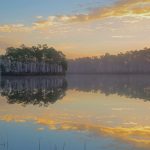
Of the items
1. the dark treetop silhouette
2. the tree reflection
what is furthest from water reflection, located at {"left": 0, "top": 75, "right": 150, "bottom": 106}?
the dark treetop silhouette

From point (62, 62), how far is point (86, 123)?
112 meters

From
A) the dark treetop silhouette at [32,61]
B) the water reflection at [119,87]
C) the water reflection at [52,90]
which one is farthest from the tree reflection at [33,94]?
the dark treetop silhouette at [32,61]

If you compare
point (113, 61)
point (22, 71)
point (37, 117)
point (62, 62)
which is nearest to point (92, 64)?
point (113, 61)

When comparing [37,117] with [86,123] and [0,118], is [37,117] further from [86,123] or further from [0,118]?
[86,123]

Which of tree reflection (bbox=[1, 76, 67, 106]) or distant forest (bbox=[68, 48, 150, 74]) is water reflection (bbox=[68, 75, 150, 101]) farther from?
distant forest (bbox=[68, 48, 150, 74])

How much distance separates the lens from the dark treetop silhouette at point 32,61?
10870 centimetres

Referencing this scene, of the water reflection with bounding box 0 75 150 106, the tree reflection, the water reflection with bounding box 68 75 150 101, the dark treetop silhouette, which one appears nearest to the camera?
the tree reflection

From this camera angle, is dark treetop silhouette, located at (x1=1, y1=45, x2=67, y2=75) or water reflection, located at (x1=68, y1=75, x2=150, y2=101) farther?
dark treetop silhouette, located at (x1=1, y1=45, x2=67, y2=75)

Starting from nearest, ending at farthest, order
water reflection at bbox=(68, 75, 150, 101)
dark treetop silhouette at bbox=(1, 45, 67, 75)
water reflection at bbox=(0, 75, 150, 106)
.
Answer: water reflection at bbox=(0, 75, 150, 106) → water reflection at bbox=(68, 75, 150, 101) → dark treetop silhouette at bbox=(1, 45, 67, 75)

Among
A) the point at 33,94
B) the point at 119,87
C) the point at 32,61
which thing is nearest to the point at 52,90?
the point at 33,94

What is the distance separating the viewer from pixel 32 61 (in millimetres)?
118000

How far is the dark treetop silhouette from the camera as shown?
109m

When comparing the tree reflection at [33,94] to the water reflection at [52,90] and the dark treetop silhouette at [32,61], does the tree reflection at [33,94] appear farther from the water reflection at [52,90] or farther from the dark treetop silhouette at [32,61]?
the dark treetop silhouette at [32,61]

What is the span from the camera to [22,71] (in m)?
112
